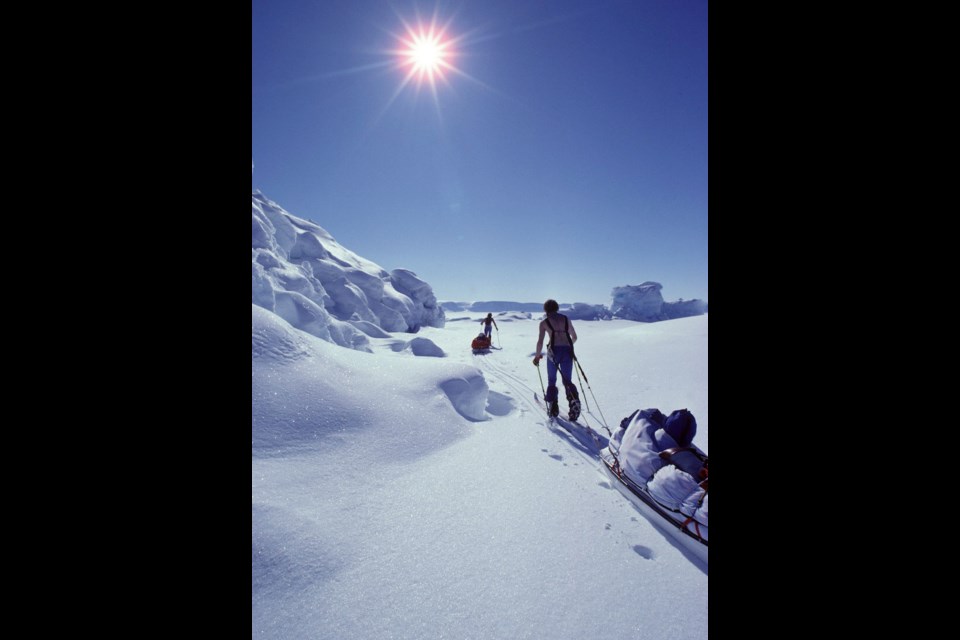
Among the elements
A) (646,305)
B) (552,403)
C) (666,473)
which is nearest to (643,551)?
(666,473)

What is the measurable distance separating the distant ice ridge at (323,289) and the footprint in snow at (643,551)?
34.7 feet

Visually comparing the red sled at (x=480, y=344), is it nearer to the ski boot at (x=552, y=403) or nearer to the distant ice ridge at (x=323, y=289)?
the distant ice ridge at (x=323, y=289)

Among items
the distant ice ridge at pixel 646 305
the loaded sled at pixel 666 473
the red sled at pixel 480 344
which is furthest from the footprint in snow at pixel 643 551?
the distant ice ridge at pixel 646 305

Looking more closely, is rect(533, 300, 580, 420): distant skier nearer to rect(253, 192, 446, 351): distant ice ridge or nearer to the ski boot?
the ski boot

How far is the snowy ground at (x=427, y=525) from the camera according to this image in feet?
5.56

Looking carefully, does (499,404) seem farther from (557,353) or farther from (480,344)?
(480,344)

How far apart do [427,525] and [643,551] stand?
156cm

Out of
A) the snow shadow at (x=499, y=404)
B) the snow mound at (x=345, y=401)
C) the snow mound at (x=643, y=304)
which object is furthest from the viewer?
the snow mound at (x=643, y=304)

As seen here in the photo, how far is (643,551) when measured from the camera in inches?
86.6

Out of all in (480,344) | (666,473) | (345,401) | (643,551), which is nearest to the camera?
(643,551)
